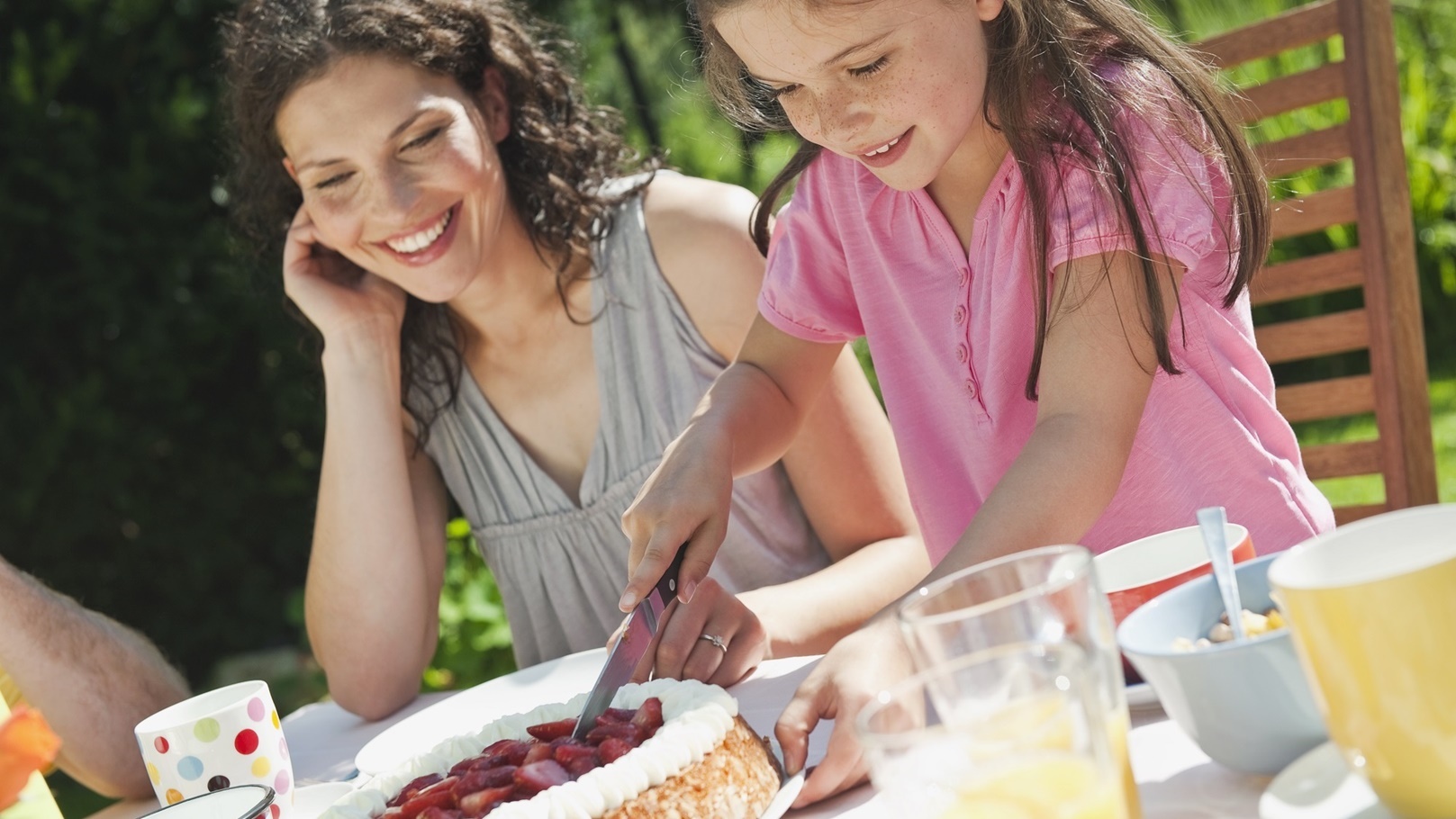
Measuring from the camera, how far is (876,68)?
1.29m

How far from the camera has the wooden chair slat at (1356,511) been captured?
1881 mm

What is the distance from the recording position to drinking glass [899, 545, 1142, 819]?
717 millimetres

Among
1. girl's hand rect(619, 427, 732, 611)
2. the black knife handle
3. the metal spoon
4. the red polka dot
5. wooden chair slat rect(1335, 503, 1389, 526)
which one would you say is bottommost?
wooden chair slat rect(1335, 503, 1389, 526)

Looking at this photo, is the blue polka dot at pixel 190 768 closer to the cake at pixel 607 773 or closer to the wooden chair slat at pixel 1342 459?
the cake at pixel 607 773

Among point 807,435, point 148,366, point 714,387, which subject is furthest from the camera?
Answer: point 148,366

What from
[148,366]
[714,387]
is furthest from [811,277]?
[148,366]

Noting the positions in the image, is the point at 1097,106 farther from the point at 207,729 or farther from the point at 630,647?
the point at 207,729

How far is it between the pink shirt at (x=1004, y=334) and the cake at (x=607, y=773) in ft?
1.91

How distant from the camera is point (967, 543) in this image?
44.8 inches

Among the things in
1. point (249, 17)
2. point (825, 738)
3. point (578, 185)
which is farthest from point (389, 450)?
point (825, 738)

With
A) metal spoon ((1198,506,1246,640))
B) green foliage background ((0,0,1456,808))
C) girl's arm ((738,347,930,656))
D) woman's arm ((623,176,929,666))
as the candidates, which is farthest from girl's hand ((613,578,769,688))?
green foliage background ((0,0,1456,808))

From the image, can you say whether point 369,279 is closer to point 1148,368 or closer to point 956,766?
point 1148,368

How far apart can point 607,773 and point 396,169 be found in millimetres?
1277

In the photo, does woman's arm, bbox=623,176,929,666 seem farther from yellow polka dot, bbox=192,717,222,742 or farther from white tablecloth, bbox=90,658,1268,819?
yellow polka dot, bbox=192,717,222,742
